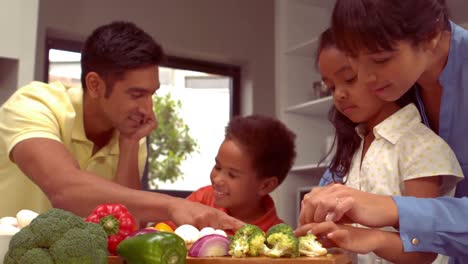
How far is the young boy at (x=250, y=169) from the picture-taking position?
1.76m

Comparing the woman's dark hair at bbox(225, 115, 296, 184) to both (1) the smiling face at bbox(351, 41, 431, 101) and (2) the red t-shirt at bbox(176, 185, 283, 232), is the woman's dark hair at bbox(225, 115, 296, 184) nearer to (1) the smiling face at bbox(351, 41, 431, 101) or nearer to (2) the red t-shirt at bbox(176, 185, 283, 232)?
(2) the red t-shirt at bbox(176, 185, 283, 232)

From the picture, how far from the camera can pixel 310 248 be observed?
70 cm

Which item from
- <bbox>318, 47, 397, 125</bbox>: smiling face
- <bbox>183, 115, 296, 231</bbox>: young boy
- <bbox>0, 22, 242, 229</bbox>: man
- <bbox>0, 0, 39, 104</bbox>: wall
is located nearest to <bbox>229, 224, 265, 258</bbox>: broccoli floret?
<bbox>318, 47, 397, 125</bbox>: smiling face

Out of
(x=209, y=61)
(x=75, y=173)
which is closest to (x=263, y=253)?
(x=75, y=173)

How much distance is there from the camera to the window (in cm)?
351

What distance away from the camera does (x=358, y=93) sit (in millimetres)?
1118

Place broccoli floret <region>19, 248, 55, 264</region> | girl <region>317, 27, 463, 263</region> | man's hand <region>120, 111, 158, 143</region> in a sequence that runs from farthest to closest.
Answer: man's hand <region>120, 111, 158, 143</region> < girl <region>317, 27, 463, 263</region> < broccoli floret <region>19, 248, 55, 264</region>

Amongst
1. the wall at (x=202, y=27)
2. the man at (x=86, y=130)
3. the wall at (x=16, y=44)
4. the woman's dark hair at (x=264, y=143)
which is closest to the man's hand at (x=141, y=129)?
the man at (x=86, y=130)

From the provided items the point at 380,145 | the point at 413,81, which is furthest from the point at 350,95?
the point at 413,81

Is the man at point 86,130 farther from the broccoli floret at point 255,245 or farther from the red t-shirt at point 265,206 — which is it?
the broccoli floret at point 255,245

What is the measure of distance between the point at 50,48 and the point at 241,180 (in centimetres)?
178

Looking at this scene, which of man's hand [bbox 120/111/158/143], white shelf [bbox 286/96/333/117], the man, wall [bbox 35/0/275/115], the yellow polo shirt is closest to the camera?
the man

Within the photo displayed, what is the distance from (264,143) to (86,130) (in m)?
0.55

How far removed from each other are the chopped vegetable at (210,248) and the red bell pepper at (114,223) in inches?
4.2
